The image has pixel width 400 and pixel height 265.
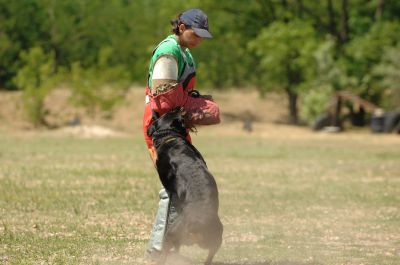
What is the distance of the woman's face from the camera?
716 centimetres

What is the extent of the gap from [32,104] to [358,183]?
67.6 ft

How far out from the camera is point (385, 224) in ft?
36.0

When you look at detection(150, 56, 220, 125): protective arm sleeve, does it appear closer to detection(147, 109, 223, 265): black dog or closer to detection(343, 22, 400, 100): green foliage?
detection(147, 109, 223, 265): black dog

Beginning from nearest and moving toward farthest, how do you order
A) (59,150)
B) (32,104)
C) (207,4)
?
(59,150) → (32,104) → (207,4)

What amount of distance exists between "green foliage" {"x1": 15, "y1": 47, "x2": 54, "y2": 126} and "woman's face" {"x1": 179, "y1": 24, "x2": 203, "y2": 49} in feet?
90.2

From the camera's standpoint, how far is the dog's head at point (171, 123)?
6992mm

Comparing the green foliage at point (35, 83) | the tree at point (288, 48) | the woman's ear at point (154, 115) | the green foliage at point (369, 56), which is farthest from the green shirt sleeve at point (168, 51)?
the green foliage at point (369, 56)

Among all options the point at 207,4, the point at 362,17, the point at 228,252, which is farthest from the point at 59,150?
the point at 362,17

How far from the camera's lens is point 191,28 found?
7.14 meters

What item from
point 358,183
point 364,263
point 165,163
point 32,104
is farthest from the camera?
point 32,104

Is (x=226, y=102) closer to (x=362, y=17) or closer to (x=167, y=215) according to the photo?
(x=362, y=17)

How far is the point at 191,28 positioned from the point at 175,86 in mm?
540

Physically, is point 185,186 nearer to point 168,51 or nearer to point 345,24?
point 168,51

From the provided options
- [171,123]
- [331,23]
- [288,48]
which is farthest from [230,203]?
[331,23]
